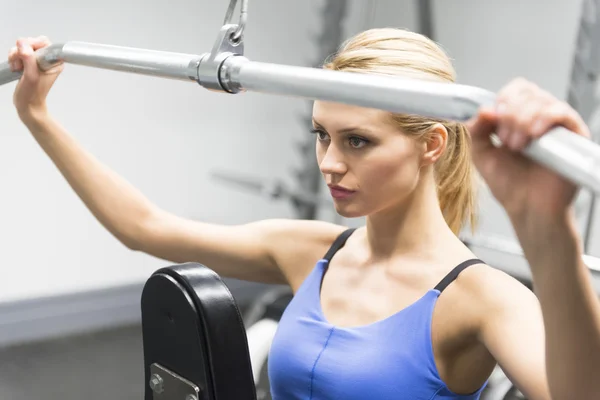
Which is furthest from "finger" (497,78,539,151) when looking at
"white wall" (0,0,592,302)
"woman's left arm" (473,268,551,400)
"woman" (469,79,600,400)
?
"white wall" (0,0,592,302)

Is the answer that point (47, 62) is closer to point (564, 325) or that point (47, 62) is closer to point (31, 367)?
point (564, 325)

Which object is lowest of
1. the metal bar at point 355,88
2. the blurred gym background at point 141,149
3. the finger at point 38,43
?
the blurred gym background at point 141,149

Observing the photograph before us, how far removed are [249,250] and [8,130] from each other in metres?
2.02

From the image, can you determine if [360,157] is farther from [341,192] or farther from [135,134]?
[135,134]

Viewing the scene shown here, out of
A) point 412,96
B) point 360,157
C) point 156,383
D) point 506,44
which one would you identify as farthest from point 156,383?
point 506,44

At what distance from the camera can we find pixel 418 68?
1.27 metres

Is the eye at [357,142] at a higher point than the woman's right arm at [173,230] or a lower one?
higher

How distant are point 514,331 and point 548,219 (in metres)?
0.44

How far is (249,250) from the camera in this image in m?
1.56

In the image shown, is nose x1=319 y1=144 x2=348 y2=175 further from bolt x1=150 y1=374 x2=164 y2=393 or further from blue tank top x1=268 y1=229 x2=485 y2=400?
bolt x1=150 y1=374 x2=164 y2=393

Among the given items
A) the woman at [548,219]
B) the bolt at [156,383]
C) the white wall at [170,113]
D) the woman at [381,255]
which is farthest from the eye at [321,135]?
the white wall at [170,113]

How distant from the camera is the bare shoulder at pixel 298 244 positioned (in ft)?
4.99

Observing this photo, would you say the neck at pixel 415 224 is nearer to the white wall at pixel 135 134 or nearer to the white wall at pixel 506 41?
the white wall at pixel 506 41

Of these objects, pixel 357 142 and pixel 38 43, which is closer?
pixel 357 142
